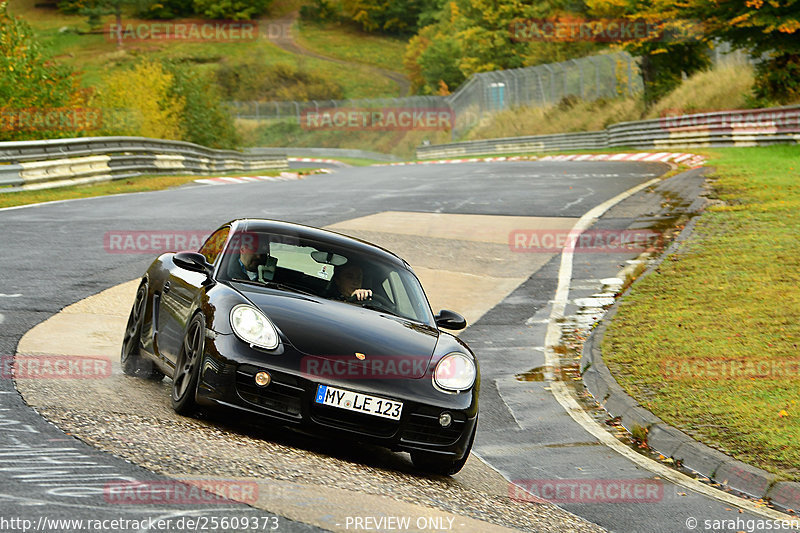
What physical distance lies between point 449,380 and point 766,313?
21.5 ft

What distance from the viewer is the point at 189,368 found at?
22.0ft

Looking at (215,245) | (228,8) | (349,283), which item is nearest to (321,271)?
(349,283)

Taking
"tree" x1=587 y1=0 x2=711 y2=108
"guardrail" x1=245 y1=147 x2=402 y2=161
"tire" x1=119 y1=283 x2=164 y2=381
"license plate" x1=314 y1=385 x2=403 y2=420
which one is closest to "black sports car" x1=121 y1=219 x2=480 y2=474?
"license plate" x1=314 y1=385 x2=403 y2=420

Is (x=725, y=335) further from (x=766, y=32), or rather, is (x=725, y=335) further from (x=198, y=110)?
(x=198, y=110)

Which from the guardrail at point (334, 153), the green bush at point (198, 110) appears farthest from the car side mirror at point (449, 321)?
the guardrail at point (334, 153)

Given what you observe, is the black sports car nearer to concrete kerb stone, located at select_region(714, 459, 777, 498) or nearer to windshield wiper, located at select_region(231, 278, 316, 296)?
windshield wiper, located at select_region(231, 278, 316, 296)

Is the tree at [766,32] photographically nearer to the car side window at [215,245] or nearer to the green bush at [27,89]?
the green bush at [27,89]

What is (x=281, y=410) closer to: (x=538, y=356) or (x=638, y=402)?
(x=638, y=402)

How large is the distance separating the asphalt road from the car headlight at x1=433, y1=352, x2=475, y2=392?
3.57 feet

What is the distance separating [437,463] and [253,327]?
4.96ft

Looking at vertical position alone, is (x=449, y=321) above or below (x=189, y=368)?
A: above

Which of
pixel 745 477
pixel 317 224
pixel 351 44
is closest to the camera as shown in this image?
pixel 745 477

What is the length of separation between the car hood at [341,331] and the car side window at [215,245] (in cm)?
93

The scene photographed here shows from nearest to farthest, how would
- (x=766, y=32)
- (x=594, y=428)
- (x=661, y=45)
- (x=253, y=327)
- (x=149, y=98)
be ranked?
(x=253, y=327), (x=594, y=428), (x=766, y=32), (x=149, y=98), (x=661, y=45)
